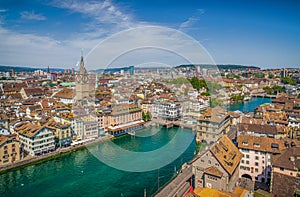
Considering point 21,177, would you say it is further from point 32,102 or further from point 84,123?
point 32,102

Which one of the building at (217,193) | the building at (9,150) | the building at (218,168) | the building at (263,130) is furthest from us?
the building at (263,130)

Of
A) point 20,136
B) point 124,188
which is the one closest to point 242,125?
point 124,188

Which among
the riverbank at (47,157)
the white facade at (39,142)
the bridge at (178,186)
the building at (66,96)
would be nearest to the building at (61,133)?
the riverbank at (47,157)

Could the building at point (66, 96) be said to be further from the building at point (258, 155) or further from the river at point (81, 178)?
the building at point (258, 155)

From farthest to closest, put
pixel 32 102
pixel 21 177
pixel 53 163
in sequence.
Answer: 1. pixel 32 102
2. pixel 53 163
3. pixel 21 177

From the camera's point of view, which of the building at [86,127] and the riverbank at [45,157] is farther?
the building at [86,127]

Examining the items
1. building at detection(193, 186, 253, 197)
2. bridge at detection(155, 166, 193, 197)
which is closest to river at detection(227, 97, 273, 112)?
bridge at detection(155, 166, 193, 197)

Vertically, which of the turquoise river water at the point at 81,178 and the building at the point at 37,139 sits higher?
the building at the point at 37,139
